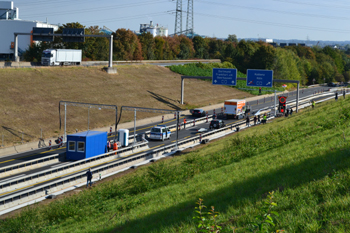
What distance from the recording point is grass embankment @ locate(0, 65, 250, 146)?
42938mm

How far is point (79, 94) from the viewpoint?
58094 mm

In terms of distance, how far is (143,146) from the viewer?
36281 mm

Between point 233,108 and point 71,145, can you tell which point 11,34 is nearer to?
point 233,108

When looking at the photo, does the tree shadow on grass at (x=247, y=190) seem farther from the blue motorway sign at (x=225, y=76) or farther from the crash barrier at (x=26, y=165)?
the blue motorway sign at (x=225, y=76)

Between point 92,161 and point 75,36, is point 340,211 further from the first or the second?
point 75,36

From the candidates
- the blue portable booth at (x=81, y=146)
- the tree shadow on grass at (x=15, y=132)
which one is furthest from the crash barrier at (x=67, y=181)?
the tree shadow on grass at (x=15, y=132)

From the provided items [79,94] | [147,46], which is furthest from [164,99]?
[147,46]

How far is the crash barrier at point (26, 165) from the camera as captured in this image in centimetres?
2618

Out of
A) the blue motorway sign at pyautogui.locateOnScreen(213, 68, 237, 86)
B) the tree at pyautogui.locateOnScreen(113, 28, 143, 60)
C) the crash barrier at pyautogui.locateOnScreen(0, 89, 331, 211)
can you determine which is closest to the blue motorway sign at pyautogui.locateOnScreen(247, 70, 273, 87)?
the blue motorway sign at pyautogui.locateOnScreen(213, 68, 237, 86)

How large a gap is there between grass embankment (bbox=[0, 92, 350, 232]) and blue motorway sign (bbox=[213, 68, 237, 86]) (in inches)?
1398

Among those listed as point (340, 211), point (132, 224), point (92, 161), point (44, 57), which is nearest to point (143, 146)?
point (92, 161)

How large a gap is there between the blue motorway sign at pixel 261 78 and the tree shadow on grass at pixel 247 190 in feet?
139

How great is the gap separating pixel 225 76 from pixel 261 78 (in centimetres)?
552

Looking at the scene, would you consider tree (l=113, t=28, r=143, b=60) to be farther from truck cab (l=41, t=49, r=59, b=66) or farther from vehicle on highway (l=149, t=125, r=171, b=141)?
vehicle on highway (l=149, t=125, r=171, b=141)
